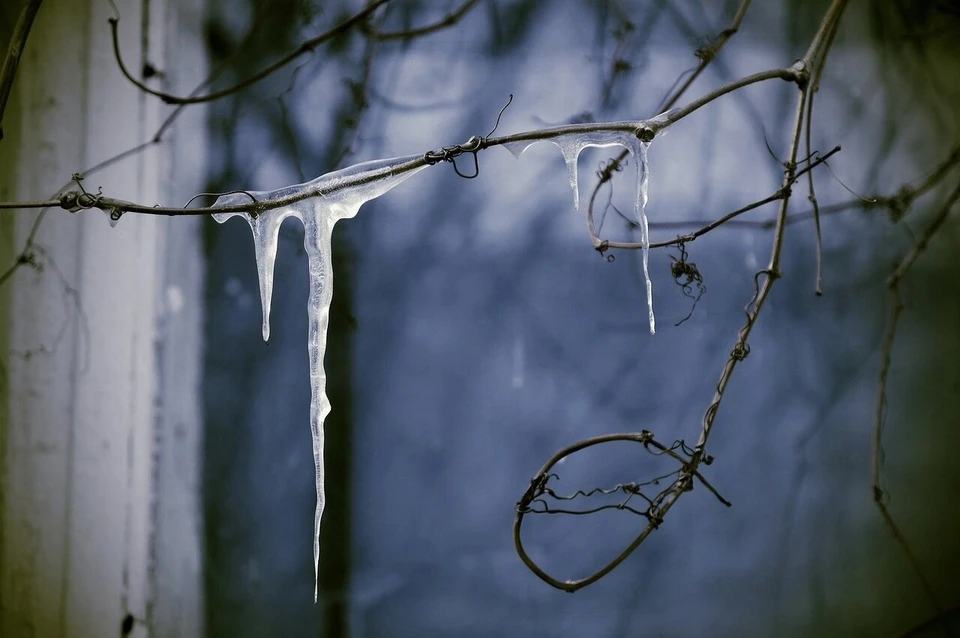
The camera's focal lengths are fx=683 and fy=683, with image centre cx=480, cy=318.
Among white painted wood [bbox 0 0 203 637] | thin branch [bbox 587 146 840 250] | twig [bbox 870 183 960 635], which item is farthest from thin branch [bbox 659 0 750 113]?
white painted wood [bbox 0 0 203 637]

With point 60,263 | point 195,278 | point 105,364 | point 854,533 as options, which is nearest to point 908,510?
point 854,533

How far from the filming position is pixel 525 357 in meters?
1.76

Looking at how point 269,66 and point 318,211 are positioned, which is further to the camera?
point 269,66

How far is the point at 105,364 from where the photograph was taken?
1.76 meters

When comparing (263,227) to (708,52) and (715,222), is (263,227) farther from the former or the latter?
(708,52)

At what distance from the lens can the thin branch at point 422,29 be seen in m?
1.77

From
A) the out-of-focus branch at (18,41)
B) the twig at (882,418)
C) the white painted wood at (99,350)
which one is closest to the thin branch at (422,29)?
the white painted wood at (99,350)

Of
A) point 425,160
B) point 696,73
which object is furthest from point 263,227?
point 696,73

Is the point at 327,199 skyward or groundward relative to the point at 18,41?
groundward

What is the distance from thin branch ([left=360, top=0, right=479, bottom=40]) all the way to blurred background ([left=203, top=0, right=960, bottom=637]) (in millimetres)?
16

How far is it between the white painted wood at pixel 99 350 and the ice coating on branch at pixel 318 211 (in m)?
0.70

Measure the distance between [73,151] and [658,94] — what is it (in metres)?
1.53

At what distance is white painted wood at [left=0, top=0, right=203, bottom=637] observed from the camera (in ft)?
5.73

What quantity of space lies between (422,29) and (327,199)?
86 centimetres
